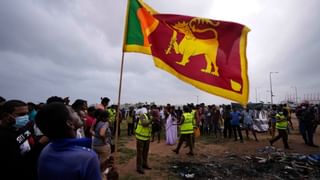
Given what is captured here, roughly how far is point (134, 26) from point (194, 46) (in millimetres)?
1329

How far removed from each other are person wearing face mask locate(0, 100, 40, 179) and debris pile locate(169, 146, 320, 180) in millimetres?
4752

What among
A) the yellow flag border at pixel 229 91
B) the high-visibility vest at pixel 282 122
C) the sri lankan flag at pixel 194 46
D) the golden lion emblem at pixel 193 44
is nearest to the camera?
the yellow flag border at pixel 229 91

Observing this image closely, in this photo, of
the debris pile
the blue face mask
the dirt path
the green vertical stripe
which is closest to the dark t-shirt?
the blue face mask

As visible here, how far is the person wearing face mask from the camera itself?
2184 mm

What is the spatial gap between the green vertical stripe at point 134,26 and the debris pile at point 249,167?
13.3 ft

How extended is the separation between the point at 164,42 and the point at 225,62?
134 centimetres

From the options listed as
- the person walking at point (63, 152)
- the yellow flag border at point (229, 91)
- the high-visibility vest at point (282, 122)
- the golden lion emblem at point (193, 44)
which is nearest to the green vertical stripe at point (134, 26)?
the yellow flag border at point (229, 91)

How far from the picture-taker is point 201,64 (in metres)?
4.61

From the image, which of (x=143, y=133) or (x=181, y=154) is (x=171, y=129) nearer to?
(x=181, y=154)

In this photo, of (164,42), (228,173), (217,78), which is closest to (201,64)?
(217,78)

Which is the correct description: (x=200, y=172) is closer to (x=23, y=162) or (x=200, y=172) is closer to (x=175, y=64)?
(x=175, y=64)

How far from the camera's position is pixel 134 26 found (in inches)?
183

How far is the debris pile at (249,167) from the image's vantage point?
654 centimetres

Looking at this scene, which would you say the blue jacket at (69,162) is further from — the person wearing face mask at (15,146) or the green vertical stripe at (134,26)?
the green vertical stripe at (134,26)
